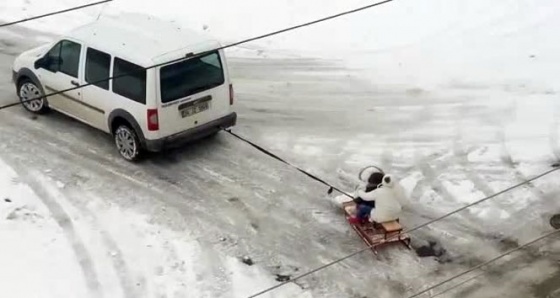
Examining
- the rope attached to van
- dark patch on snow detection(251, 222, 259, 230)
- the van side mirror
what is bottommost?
dark patch on snow detection(251, 222, 259, 230)

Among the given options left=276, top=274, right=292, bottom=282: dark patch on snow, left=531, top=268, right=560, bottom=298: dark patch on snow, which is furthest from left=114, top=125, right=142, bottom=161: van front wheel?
left=531, top=268, right=560, bottom=298: dark patch on snow

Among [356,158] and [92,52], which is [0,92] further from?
[356,158]

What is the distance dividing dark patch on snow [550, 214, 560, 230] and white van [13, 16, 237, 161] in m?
4.83

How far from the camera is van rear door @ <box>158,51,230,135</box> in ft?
46.4

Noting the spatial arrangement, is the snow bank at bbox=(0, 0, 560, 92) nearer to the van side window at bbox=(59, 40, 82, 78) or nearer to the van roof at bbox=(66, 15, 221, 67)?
the van roof at bbox=(66, 15, 221, 67)

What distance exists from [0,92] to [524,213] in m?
8.76

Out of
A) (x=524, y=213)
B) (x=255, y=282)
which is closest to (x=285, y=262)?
(x=255, y=282)

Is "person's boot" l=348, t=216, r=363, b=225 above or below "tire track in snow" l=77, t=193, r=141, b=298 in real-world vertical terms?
above

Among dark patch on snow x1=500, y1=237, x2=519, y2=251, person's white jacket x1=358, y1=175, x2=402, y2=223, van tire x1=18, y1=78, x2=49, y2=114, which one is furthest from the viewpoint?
van tire x1=18, y1=78, x2=49, y2=114

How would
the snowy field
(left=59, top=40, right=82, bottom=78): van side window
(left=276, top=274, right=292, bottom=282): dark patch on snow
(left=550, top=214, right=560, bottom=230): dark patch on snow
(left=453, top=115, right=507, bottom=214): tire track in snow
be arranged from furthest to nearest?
(left=59, top=40, right=82, bottom=78): van side window < (left=453, top=115, right=507, bottom=214): tire track in snow < (left=550, top=214, right=560, bottom=230): dark patch on snow < the snowy field < (left=276, top=274, right=292, bottom=282): dark patch on snow

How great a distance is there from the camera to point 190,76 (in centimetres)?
1430

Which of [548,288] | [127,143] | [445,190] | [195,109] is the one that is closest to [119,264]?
[127,143]

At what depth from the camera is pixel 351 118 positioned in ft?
53.8

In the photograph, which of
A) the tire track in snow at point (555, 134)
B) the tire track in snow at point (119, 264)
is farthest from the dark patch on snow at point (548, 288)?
the tire track in snow at point (119, 264)
